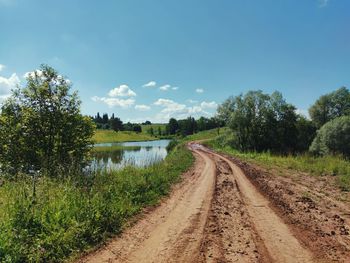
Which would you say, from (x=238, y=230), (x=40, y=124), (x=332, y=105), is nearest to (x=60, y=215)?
(x=238, y=230)

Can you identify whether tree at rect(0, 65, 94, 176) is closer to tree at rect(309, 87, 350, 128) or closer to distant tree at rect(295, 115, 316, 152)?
distant tree at rect(295, 115, 316, 152)

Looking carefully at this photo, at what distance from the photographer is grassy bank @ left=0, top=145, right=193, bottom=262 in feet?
18.9

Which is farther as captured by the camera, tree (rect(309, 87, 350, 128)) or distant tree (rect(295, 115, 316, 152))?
tree (rect(309, 87, 350, 128))

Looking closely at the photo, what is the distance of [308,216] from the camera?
8352mm

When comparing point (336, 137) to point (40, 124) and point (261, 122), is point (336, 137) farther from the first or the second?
point (40, 124)

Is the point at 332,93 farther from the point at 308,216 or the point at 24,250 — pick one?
the point at 24,250

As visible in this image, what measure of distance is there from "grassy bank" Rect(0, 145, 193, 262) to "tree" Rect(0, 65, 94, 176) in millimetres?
8820

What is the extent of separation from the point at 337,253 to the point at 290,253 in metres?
0.91

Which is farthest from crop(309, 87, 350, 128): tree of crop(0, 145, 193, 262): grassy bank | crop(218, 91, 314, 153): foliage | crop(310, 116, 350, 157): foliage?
crop(0, 145, 193, 262): grassy bank

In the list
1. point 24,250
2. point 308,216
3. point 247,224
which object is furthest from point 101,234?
point 308,216

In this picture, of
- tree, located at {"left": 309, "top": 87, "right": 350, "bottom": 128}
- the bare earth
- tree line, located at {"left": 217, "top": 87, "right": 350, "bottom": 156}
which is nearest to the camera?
the bare earth

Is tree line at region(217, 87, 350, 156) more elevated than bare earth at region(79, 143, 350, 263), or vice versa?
tree line at region(217, 87, 350, 156)

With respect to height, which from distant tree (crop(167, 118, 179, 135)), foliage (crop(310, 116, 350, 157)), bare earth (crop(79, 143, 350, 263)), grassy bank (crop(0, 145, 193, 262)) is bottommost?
bare earth (crop(79, 143, 350, 263))

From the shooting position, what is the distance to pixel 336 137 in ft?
133
